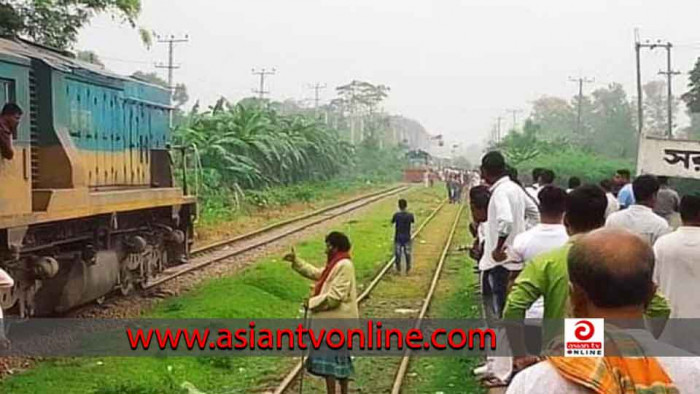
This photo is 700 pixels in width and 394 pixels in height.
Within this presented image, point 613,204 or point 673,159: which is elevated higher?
point 673,159

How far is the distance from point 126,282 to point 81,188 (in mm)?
3117

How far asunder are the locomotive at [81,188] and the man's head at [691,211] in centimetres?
645

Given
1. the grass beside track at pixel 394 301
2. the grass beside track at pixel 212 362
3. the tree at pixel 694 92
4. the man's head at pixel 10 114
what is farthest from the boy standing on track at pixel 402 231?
the tree at pixel 694 92

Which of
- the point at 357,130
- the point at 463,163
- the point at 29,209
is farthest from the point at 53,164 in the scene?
the point at 463,163

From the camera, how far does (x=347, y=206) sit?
1748 inches

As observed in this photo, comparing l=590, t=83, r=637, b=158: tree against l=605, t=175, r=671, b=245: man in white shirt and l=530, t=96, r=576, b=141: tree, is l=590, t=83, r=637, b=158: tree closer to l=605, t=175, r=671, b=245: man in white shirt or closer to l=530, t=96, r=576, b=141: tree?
l=530, t=96, r=576, b=141: tree

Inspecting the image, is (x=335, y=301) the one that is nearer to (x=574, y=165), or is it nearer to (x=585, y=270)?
(x=585, y=270)

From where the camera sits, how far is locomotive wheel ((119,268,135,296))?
15.5 meters

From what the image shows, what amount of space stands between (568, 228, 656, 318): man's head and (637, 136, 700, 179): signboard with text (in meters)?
8.12

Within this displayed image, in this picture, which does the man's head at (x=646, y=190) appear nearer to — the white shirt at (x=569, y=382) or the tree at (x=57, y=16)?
the white shirt at (x=569, y=382)

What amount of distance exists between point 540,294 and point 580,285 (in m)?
2.25

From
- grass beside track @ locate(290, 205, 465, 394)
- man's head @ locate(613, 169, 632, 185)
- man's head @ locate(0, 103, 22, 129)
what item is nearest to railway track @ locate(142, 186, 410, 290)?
grass beside track @ locate(290, 205, 465, 394)

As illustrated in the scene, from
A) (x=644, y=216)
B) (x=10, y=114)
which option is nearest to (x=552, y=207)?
(x=644, y=216)

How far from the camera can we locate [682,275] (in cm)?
657
